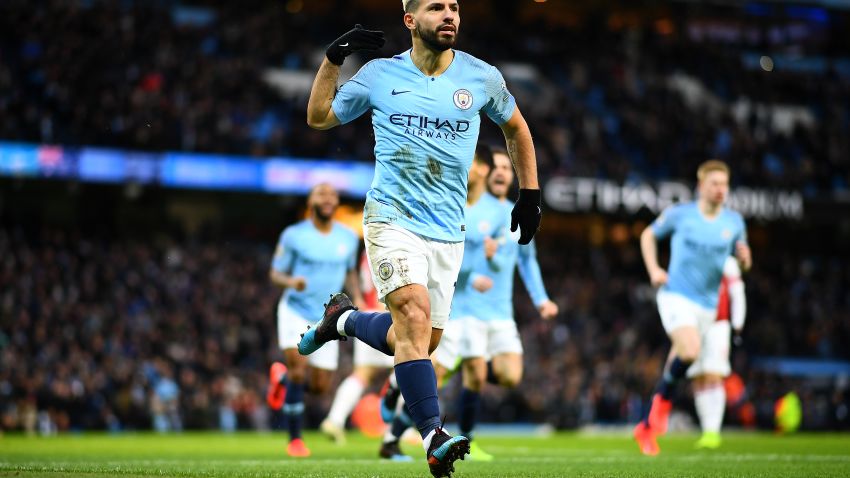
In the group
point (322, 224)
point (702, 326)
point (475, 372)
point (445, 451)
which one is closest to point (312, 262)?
point (322, 224)

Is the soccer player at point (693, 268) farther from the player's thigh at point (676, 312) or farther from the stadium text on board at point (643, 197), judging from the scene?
the stadium text on board at point (643, 197)

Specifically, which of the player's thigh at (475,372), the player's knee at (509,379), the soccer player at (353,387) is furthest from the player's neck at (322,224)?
the player's knee at (509,379)

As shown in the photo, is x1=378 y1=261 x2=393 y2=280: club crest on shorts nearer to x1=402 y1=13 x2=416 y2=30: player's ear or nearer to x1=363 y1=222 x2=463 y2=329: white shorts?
x1=363 y1=222 x2=463 y2=329: white shorts

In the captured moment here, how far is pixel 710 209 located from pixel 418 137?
621 cm

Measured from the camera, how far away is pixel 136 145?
25.5 metres

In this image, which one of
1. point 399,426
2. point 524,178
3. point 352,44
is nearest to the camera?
point 352,44

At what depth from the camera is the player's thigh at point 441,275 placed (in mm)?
6672

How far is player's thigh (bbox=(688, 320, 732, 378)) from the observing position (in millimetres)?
12193

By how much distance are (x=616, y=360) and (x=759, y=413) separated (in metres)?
3.40

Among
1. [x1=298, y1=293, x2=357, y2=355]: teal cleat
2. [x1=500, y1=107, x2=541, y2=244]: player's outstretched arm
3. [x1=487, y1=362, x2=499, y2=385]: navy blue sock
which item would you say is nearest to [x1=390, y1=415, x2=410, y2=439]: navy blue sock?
[x1=487, y1=362, x2=499, y2=385]: navy blue sock

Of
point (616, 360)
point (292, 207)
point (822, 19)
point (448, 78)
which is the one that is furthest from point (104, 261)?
point (822, 19)

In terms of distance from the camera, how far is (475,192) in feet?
36.9

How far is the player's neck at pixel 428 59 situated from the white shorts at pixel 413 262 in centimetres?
93

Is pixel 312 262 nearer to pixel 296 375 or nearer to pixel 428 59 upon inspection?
pixel 296 375
